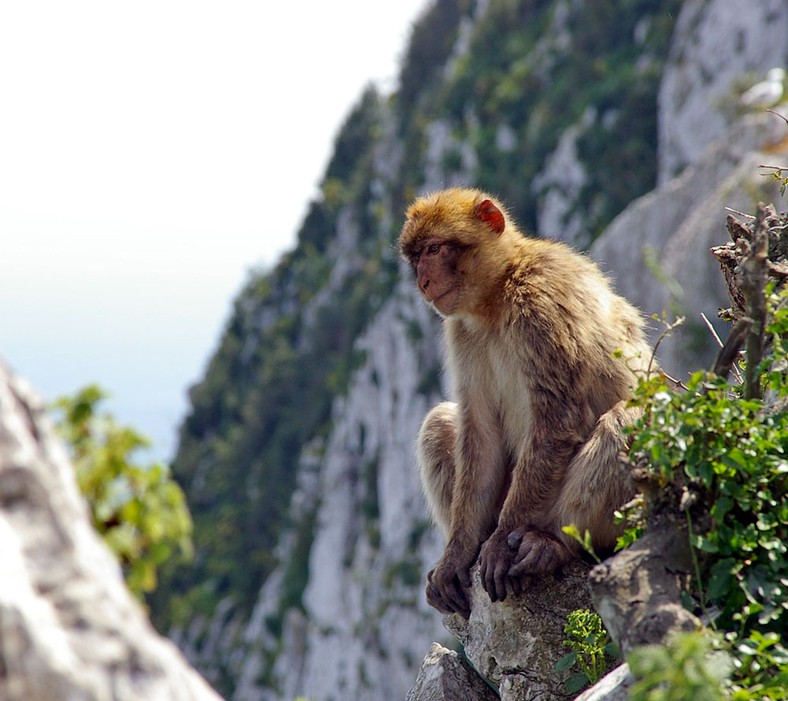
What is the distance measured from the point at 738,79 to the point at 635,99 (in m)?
5.22

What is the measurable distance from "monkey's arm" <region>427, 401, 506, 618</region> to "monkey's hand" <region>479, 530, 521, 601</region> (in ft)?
1.10

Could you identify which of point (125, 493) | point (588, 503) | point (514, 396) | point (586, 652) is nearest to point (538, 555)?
point (588, 503)

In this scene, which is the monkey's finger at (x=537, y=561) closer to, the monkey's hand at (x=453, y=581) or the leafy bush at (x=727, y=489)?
the monkey's hand at (x=453, y=581)

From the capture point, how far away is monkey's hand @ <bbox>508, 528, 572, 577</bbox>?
3828mm

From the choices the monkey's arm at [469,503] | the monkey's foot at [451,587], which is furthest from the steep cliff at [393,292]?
the monkey's foot at [451,587]

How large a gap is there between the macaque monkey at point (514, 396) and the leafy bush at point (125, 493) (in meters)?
1.93

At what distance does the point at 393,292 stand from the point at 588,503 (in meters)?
26.1

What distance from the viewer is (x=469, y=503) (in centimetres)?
438

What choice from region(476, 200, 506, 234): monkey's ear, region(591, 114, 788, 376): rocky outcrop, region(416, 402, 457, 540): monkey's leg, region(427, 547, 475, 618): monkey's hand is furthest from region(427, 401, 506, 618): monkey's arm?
region(591, 114, 788, 376): rocky outcrop

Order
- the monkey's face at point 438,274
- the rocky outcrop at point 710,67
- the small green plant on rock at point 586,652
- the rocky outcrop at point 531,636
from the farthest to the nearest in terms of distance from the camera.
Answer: the rocky outcrop at point 710,67
the monkey's face at point 438,274
the rocky outcrop at point 531,636
the small green plant on rock at point 586,652

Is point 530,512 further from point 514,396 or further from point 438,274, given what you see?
point 438,274

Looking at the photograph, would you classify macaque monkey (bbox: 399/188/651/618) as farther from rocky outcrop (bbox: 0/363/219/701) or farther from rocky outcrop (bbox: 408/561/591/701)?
rocky outcrop (bbox: 0/363/219/701)

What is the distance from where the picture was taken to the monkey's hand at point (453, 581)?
14.0ft

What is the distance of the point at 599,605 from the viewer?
2.73 m
